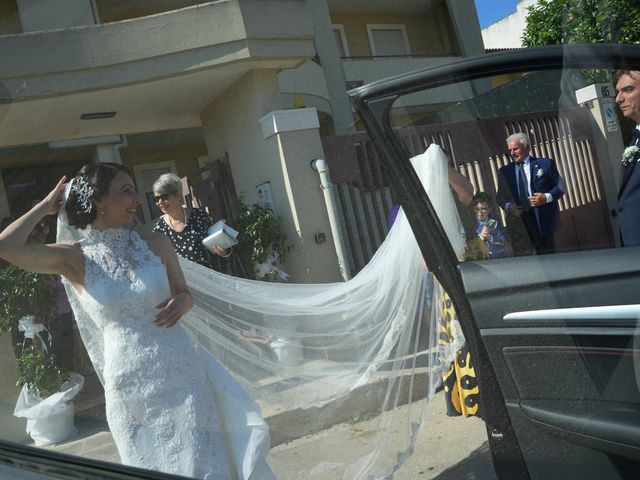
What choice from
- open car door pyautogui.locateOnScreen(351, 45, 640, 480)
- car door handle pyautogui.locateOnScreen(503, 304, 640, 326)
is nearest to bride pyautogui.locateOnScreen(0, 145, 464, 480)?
open car door pyautogui.locateOnScreen(351, 45, 640, 480)

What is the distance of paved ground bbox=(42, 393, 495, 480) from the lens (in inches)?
63.2

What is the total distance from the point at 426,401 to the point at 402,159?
3.08 feet

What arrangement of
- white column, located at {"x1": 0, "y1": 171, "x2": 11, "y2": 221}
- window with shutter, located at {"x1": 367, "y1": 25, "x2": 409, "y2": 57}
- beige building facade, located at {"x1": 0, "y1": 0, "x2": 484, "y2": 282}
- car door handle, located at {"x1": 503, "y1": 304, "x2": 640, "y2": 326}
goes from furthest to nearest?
white column, located at {"x1": 0, "y1": 171, "x2": 11, "y2": 221} < beige building facade, located at {"x1": 0, "y1": 0, "x2": 484, "y2": 282} < window with shutter, located at {"x1": 367, "y1": 25, "x2": 409, "y2": 57} < car door handle, located at {"x1": 503, "y1": 304, "x2": 640, "y2": 326}

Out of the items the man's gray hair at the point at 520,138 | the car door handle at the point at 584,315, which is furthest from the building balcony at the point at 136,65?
the car door handle at the point at 584,315

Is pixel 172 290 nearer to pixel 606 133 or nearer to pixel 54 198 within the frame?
pixel 54 198

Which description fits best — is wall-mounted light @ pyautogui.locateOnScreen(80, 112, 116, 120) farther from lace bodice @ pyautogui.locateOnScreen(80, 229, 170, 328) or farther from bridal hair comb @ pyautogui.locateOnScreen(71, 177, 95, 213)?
lace bodice @ pyautogui.locateOnScreen(80, 229, 170, 328)

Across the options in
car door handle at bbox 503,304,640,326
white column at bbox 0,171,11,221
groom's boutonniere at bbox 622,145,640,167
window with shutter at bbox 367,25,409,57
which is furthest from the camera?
white column at bbox 0,171,11,221

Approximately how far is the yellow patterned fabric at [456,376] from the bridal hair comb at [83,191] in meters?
1.00

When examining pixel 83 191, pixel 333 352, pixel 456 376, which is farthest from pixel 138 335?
pixel 456 376

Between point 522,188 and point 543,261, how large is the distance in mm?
156

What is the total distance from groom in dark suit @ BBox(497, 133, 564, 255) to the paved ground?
0.48 m

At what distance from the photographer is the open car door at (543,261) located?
115 centimetres

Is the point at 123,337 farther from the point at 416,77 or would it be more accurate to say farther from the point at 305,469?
the point at 416,77

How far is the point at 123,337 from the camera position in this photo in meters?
1.91
